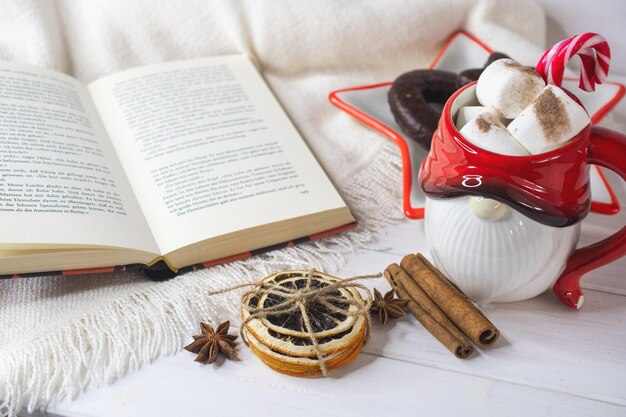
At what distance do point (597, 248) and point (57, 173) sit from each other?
68cm

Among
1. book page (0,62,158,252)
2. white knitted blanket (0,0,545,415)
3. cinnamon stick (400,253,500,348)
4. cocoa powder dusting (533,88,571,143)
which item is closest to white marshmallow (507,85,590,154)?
cocoa powder dusting (533,88,571,143)

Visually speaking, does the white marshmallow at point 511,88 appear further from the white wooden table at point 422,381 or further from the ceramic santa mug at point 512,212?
the white wooden table at point 422,381

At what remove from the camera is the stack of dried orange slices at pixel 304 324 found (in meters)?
0.70

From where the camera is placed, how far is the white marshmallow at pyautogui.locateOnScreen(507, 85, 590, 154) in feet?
2.13

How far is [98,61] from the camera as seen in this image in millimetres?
1197

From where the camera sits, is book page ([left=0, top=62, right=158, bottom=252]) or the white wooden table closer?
the white wooden table

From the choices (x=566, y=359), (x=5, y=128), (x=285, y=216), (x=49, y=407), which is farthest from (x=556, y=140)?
(x=5, y=128)

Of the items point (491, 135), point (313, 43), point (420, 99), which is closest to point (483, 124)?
point (491, 135)

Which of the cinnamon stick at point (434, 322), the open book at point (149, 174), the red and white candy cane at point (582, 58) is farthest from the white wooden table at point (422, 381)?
the red and white candy cane at point (582, 58)

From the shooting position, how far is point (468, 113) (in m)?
0.71

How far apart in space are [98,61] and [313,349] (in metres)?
0.75

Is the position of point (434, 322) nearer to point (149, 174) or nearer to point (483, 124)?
point (483, 124)

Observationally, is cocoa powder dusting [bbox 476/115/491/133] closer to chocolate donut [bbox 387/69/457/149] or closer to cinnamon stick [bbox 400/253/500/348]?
cinnamon stick [bbox 400/253/500/348]

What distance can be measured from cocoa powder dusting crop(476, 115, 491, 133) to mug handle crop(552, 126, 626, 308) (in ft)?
0.36
